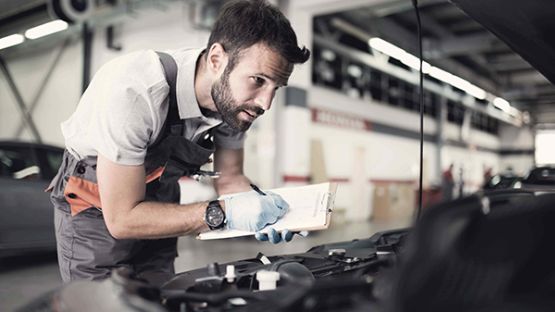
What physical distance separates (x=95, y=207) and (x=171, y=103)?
34cm

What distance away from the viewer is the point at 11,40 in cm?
884

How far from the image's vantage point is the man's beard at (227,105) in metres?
1.21

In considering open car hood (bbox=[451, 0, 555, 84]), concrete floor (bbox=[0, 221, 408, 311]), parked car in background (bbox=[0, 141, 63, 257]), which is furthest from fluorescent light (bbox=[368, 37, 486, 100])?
open car hood (bbox=[451, 0, 555, 84])

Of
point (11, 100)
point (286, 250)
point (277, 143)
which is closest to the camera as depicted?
point (286, 250)

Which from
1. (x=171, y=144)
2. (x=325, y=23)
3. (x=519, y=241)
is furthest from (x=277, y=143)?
(x=519, y=241)

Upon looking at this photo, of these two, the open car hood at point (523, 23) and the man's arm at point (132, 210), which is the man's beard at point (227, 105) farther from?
the open car hood at point (523, 23)

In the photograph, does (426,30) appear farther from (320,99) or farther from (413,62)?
(320,99)

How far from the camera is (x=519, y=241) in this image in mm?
584

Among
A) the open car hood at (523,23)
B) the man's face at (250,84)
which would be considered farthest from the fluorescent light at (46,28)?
the open car hood at (523,23)

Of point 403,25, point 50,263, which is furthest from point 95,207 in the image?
point 403,25

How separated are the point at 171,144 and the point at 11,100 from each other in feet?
34.1

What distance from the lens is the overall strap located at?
1.20m

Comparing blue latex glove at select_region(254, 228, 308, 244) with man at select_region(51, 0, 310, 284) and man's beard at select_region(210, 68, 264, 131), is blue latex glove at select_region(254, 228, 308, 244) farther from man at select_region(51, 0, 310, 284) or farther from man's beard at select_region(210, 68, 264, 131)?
man's beard at select_region(210, 68, 264, 131)

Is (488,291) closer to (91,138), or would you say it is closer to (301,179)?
(91,138)
